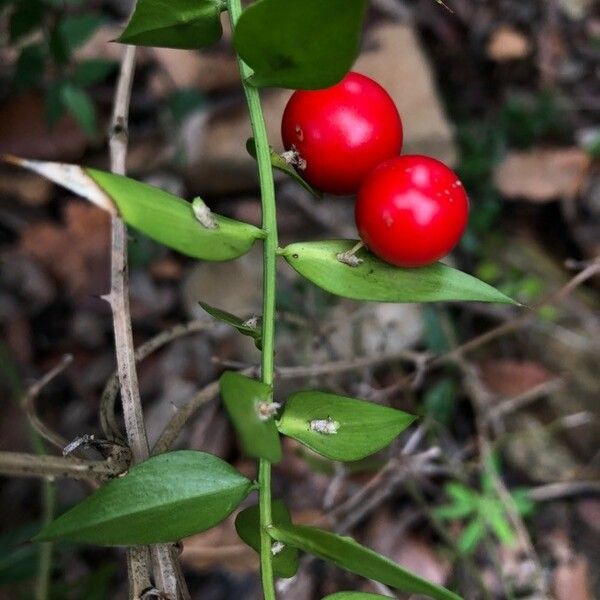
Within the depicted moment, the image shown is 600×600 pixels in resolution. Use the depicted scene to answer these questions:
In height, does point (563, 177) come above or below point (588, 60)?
below

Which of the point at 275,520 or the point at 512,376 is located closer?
the point at 275,520

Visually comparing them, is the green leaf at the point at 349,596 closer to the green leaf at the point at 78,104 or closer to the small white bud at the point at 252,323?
the small white bud at the point at 252,323

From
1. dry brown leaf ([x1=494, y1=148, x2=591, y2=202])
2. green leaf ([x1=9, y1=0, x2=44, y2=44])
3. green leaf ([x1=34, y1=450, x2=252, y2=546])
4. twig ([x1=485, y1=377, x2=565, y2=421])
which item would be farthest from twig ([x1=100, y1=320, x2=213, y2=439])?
dry brown leaf ([x1=494, y1=148, x2=591, y2=202])

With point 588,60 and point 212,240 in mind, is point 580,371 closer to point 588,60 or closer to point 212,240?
point 588,60

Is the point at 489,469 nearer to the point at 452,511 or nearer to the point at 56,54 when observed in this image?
the point at 452,511

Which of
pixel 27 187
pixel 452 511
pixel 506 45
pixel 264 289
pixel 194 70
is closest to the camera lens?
pixel 264 289

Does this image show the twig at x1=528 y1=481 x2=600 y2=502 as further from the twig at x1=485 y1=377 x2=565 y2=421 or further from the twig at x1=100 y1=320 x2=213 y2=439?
the twig at x1=100 y1=320 x2=213 y2=439

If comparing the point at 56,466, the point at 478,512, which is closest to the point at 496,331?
the point at 478,512

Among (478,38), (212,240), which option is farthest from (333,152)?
(478,38)
